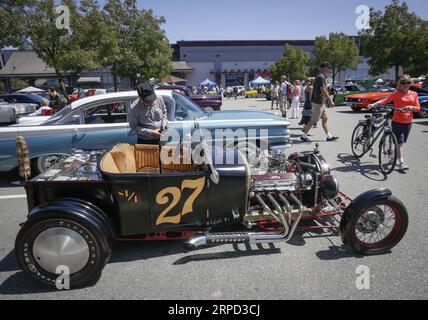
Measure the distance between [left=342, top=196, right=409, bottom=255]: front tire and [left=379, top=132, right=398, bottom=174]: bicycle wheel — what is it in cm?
282

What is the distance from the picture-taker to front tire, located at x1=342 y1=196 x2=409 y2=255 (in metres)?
3.12

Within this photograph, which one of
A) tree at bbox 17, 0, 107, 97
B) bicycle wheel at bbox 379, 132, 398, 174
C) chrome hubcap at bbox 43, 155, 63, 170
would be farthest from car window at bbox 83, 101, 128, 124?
tree at bbox 17, 0, 107, 97

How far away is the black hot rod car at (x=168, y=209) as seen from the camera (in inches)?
108

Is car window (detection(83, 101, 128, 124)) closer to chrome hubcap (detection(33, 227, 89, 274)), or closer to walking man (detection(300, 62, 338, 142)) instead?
chrome hubcap (detection(33, 227, 89, 274))

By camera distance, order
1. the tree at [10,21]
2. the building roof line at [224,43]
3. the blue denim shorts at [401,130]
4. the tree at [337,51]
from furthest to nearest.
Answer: the building roof line at [224,43], the tree at [337,51], the tree at [10,21], the blue denim shorts at [401,130]

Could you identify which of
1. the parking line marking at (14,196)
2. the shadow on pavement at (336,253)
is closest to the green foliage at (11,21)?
the parking line marking at (14,196)

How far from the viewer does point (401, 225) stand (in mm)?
3211

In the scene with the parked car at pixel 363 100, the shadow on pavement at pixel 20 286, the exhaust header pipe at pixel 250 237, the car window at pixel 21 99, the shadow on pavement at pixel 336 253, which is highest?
the car window at pixel 21 99

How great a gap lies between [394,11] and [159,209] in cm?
3231

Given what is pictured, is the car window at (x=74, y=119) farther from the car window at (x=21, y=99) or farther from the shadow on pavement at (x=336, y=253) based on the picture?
the car window at (x=21, y=99)

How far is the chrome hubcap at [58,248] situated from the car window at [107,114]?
3147 millimetres

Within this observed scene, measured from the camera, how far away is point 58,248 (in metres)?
2.73

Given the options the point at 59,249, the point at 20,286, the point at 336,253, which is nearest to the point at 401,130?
the point at 336,253

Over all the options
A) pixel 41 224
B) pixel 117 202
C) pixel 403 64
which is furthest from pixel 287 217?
pixel 403 64
